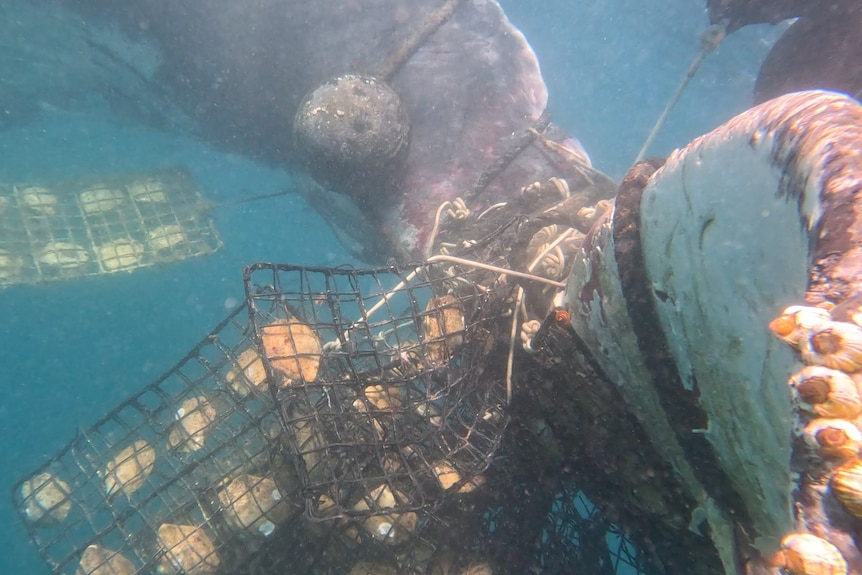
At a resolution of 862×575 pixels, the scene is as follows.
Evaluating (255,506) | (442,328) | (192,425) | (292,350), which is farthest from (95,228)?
(442,328)

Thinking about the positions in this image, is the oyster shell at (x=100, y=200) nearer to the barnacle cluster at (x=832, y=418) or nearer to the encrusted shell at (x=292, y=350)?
the encrusted shell at (x=292, y=350)

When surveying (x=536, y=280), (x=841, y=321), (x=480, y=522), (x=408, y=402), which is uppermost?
(x=841, y=321)

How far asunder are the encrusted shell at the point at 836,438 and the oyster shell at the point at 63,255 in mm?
12099

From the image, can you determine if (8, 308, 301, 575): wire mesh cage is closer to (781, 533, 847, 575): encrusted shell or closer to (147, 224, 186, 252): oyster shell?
(781, 533, 847, 575): encrusted shell

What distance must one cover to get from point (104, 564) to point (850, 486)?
522cm

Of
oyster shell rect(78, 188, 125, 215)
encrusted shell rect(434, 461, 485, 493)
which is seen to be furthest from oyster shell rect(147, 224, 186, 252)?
encrusted shell rect(434, 461, 485, 493)

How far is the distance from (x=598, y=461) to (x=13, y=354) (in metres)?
24.4

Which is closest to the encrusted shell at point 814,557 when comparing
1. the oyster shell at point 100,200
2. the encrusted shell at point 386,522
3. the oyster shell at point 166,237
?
the encrusted shell at point 386,522

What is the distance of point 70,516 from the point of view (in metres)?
5.01

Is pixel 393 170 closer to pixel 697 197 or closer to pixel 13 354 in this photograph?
pixel 697 197

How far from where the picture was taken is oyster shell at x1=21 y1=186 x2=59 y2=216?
33.3 feet

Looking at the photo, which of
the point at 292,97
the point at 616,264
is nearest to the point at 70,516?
the point at 616,264

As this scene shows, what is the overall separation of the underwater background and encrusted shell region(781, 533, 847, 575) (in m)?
11.5

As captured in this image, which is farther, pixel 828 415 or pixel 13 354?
pixel 13 354
